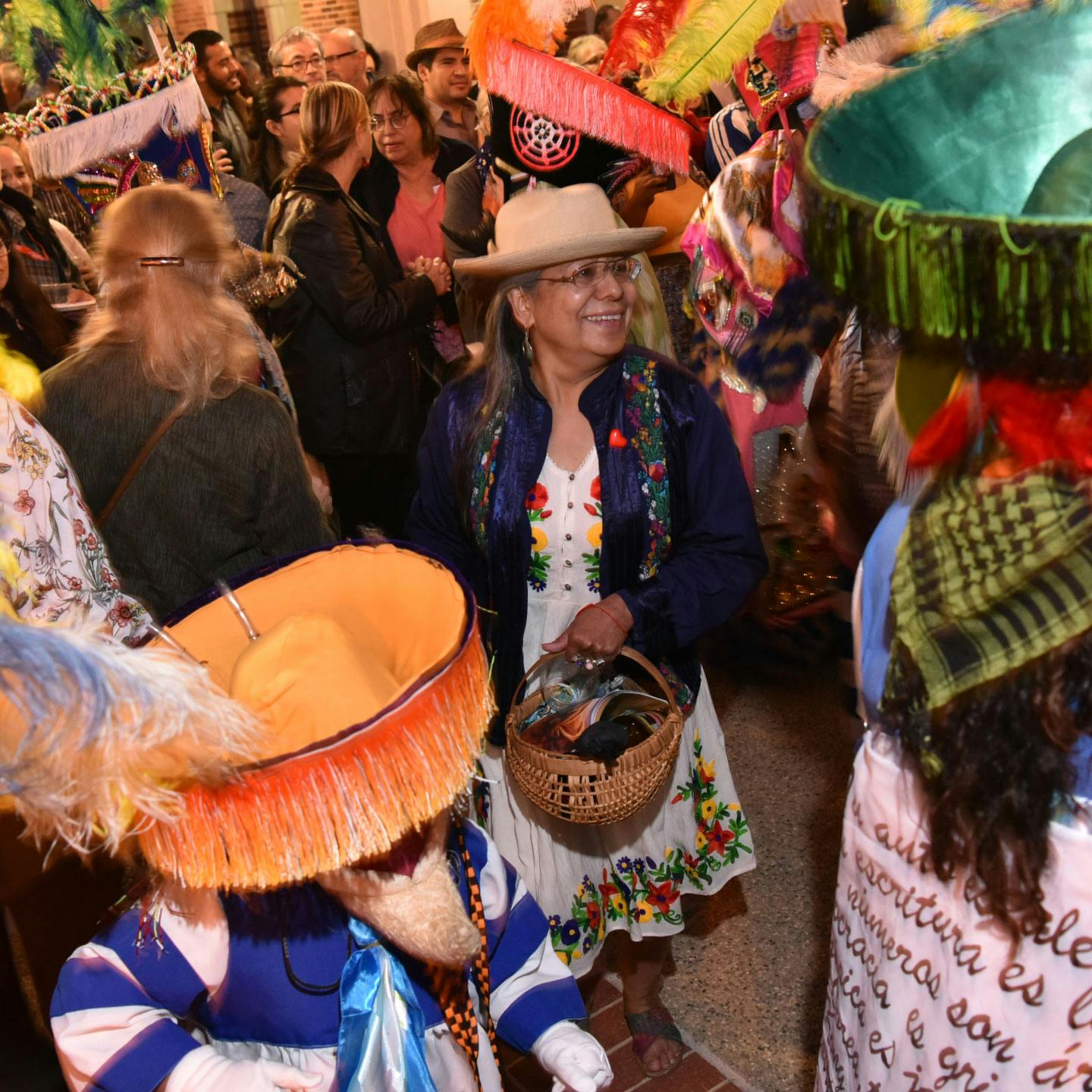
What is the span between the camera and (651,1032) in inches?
112

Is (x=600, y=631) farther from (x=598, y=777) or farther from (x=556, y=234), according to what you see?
(x=556, y=234)

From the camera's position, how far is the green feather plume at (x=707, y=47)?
326cm

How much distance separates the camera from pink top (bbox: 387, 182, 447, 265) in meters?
5.00

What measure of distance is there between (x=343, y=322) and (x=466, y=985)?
286 cm

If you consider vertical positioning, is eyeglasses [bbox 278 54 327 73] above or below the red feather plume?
below

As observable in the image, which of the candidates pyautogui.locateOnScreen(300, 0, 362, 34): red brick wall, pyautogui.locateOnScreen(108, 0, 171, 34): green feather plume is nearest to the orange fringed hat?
pyautogui.locateOnScreen(108, 0, 171, 34): green feather plume

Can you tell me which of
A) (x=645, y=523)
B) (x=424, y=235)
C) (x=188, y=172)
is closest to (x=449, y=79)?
(x=424, y=235)

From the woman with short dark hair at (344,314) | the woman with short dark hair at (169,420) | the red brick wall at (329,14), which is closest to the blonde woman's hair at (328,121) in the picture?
the woman with short dark hair at (344,314)

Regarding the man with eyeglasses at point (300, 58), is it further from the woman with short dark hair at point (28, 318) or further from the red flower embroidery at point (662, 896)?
the red flower embroidery at point (662, 896)

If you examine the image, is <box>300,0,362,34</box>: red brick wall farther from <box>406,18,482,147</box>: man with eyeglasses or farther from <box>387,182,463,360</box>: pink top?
<box>387,182,463,360</box>: pink top

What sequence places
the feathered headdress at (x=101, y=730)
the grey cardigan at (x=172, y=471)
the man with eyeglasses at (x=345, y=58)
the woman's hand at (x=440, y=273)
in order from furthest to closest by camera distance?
the man with eyeglasses at (x=345, y=58) < the woman's hand at (x=440, y=273) < the grey cardigan at (x=172, y=471) < the feathered headdress at (x=101, y=730)

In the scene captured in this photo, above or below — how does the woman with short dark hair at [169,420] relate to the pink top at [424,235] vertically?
above

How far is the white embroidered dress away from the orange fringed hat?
873mm

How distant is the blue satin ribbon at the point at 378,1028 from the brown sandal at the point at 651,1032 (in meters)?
1.28
